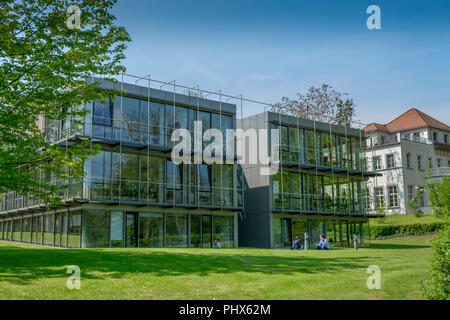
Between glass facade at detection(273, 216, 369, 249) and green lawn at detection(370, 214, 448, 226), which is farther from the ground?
green lawn at detection(370, 214, 448, 226)

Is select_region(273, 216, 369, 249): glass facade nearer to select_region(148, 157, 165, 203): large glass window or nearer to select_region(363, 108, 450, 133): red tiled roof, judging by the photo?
select_region(148, 157, 165, 203): large glass window

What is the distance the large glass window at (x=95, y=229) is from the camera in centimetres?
2480

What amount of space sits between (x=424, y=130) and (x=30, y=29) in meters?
56.7

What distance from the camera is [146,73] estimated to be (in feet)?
91.0

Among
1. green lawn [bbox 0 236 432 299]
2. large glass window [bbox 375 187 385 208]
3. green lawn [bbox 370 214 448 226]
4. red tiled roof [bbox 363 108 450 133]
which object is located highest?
red tiled roof [bbox 363 108 450 133]

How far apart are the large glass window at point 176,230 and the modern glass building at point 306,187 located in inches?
225

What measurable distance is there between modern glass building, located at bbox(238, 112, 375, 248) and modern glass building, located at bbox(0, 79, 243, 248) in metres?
1.97

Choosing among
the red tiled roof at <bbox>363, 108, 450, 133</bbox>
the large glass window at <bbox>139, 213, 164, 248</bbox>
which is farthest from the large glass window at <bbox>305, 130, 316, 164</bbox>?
the red tiled roof at <bbox>363, 108, 450, 133</bbox>

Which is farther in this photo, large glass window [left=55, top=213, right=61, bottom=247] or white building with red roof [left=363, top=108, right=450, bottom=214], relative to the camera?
white building with red roof [left=363, top=108, right=450, bottom=214]

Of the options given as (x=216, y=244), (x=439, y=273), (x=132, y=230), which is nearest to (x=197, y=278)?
(x=439, y=273)

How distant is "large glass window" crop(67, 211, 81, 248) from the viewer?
25198 millimetres

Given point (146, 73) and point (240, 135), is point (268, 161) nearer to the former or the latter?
point (240, 135)
